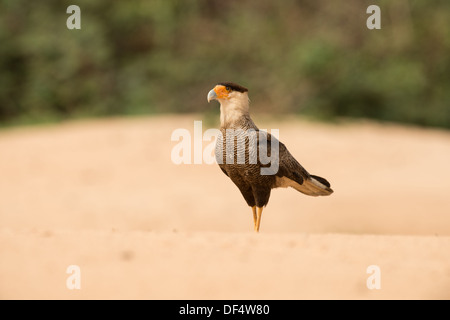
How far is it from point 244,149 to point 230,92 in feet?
1.17

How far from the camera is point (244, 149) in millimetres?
4105

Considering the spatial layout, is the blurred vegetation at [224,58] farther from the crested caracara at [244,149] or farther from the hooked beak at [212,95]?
the hooked beak at [212,95]

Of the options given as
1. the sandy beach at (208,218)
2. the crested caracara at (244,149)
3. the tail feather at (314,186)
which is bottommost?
the sandy beach at (208,218)

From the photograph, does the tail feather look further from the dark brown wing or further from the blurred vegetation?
the blurred vegetation

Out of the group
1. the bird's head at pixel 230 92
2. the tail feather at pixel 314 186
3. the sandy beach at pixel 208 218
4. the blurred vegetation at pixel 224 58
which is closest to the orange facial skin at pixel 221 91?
the bird's head at pixel 230 92

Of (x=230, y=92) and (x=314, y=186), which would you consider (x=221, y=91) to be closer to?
(x=230, y=92)

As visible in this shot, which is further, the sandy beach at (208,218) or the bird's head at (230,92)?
the bird's head at (230,92)

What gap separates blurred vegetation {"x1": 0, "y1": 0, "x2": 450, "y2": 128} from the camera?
56.3 feet

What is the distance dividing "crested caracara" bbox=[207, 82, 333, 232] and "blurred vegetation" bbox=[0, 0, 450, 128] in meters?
11.0

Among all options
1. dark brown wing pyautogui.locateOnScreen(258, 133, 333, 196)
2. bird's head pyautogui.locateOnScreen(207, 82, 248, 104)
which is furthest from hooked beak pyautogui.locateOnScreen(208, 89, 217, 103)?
dark brown wing pyautogui.locateOnScreen(258, 133, 333, 196)

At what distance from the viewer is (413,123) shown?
1839 centimetres

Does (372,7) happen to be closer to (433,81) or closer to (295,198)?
(433,81)

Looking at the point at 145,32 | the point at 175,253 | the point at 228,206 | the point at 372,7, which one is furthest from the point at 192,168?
the point at 372,7

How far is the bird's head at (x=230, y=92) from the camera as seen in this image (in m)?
4.07
